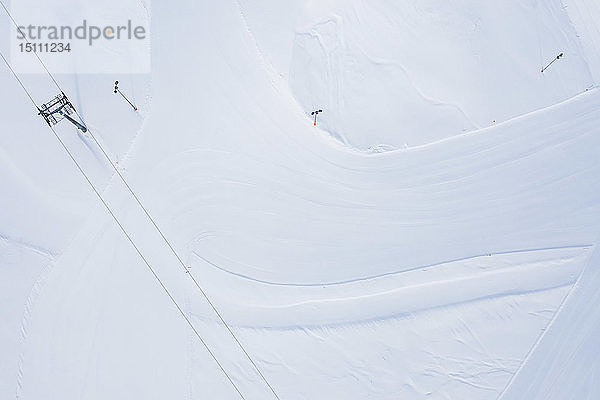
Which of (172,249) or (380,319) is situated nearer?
(380,319)

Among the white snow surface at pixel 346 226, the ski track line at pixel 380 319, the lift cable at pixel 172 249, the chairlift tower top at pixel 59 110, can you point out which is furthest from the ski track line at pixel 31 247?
the ski track line at pixel 380 319

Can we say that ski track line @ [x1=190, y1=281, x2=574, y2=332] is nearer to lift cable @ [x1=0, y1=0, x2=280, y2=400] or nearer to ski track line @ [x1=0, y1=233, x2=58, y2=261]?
lift cable @ [x1=0, y1=0, x2=280, y2=400]

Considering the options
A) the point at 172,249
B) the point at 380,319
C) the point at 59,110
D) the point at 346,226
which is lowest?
the point at 380,319

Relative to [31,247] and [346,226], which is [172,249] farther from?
[346,226]

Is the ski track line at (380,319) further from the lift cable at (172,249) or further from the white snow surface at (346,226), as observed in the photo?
the lift cable at (172,249)

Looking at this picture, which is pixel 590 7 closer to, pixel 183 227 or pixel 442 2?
pixel 442 2

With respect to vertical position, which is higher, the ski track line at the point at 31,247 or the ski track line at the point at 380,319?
the ski track line at the point at 31,247

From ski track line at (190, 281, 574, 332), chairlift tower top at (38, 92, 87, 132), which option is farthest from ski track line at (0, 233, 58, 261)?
ski track line at (190, 281, 574, 332)

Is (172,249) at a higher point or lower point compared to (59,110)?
lower

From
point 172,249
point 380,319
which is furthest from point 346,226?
point 172,249
